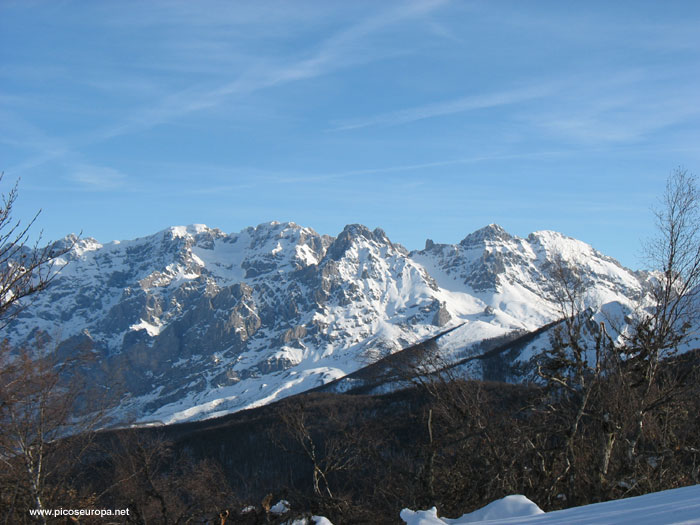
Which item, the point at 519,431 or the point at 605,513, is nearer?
the point at 605,513

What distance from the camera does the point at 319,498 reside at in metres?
14.1

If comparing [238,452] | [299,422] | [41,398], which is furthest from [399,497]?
[238,452]

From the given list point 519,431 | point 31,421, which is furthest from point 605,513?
point 31,421

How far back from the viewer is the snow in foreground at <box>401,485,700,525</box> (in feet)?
22.6

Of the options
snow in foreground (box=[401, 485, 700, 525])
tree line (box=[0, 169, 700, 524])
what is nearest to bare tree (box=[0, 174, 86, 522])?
tree line (box=[0, 169, 700, 524])

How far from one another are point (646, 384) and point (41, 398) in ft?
48.6

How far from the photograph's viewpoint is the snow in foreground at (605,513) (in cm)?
688

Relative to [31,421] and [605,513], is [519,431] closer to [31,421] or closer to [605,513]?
[605,513]

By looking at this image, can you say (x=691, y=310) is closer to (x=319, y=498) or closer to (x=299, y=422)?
(x=319, y=498)

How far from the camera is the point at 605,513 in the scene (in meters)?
7.85

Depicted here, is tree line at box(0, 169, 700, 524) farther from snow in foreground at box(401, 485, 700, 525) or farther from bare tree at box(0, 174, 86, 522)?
snow in foreground at box(401, 485, 700, 525)

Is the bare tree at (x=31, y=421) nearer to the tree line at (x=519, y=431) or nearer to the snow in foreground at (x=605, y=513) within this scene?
the tree line at (x=519, y=431)

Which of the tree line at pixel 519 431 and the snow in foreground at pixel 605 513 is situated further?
the tree line at pixel 519 431

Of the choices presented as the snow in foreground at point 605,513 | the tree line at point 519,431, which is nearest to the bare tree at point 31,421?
the tree line at point 519,431
